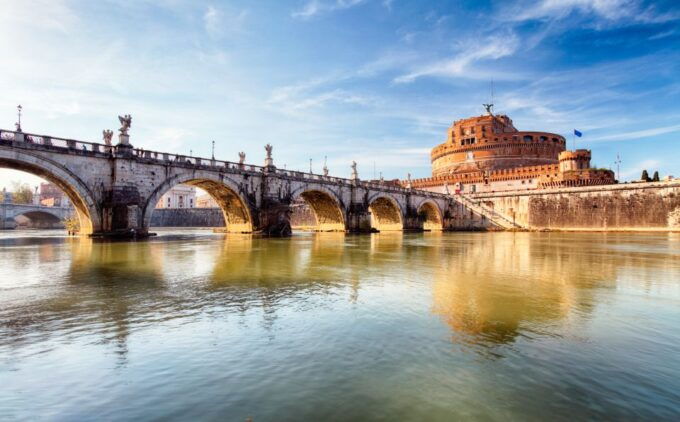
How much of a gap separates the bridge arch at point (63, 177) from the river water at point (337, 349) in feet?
54.8

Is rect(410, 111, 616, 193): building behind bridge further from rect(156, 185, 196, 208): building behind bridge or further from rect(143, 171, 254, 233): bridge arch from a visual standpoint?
rect(156, 185, 196, 208): building behind bridge

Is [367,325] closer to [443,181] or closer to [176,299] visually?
[176,299]

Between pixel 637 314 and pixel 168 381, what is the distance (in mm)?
7887

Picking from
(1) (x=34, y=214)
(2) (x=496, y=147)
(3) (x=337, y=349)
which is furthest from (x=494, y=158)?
(1) (x=34, y=214)

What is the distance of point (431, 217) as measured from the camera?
70.1 m

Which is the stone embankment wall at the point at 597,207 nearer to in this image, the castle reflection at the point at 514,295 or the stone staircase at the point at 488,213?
the stone staircase at the point at 488,213

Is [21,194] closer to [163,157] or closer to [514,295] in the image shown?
[163,157]

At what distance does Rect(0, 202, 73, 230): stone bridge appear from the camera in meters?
69.0

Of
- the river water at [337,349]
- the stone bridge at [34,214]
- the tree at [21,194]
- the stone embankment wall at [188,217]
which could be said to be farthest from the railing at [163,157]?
the tree at [21,194]

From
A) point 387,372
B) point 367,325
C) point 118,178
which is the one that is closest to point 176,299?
point 367,325

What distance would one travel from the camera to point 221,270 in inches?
527

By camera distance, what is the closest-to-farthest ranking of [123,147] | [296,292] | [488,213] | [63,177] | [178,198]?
[296,292]
[63,177]
[123,147]
[488,213]
[178,198]

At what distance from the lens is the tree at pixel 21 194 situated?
9483 centimetres

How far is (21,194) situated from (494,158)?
357 feet
